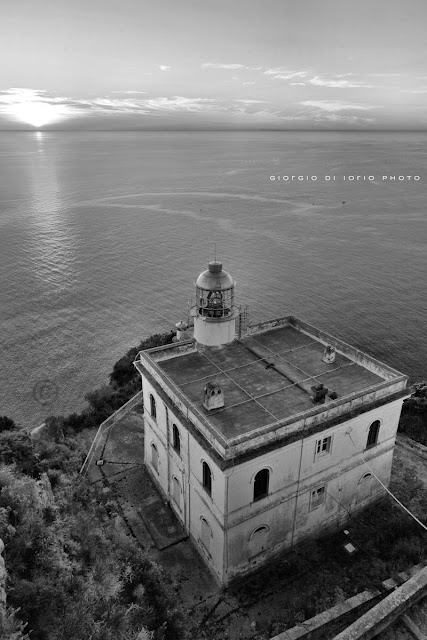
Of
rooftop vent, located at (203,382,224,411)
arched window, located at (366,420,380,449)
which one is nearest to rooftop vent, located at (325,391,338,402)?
arched window, located at (366,420,380,449)

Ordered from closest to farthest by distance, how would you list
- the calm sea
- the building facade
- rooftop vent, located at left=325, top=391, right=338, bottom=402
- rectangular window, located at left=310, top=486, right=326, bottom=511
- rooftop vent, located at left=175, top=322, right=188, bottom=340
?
the building facade → rooftop vent, located at left=325, top=391, right=338, bottom=402 → rectangular window, located at left=310, top=486, right=326, bottom=511 → rooftop vent, located at left=175, top=322, right=188, bottom=340 → the calm sea

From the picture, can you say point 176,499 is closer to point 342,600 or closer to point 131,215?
point 342,600

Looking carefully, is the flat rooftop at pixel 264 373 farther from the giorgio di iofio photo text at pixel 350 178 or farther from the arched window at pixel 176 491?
the giorgio di iofio photo text at pixel 350 178

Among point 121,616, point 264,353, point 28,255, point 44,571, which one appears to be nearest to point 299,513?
point 264,353

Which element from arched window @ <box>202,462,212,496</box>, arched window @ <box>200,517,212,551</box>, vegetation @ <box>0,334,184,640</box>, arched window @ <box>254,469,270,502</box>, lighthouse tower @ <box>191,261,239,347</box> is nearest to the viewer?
vegetation @ <box>0,334,184,640</box>

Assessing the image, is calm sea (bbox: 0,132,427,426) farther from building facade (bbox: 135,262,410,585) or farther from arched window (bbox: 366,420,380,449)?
arched window (bbox: 366,420,380,449)

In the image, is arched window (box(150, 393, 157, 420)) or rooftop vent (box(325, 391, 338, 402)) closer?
rooftop vent (box(325, 391, 338, 402))
